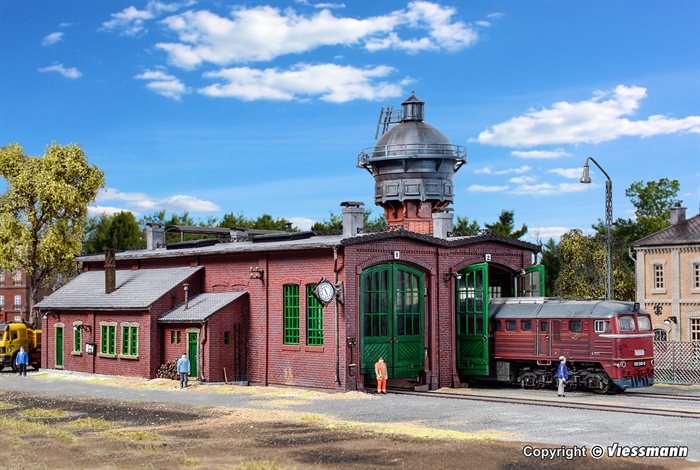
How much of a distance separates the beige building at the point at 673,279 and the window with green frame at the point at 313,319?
27156 mm

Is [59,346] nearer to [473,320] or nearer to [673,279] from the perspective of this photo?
[473,320]

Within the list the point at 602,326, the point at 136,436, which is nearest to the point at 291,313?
the point at 602,326

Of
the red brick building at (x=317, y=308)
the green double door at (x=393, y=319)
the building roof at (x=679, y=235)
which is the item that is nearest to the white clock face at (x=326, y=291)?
the red brick building at (x=317, y=308)

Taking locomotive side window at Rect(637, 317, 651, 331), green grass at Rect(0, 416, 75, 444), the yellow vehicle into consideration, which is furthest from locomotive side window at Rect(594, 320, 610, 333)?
the yellow vehicle

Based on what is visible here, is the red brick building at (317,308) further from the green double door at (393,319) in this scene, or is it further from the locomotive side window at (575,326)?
the locomotive side window at (575,326)

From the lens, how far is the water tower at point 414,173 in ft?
166

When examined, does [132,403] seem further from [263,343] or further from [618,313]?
[618,313]

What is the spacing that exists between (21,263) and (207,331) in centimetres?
2666

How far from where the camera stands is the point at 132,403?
30.4m

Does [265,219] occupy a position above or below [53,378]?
above

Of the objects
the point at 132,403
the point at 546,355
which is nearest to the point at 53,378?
the point at 132,403

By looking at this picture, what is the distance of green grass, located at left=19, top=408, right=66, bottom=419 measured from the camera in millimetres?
26891

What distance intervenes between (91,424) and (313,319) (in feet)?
39.3

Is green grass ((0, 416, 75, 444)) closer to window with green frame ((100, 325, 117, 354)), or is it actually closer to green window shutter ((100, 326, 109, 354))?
window with green frame ((100, 325, 117, 354))
